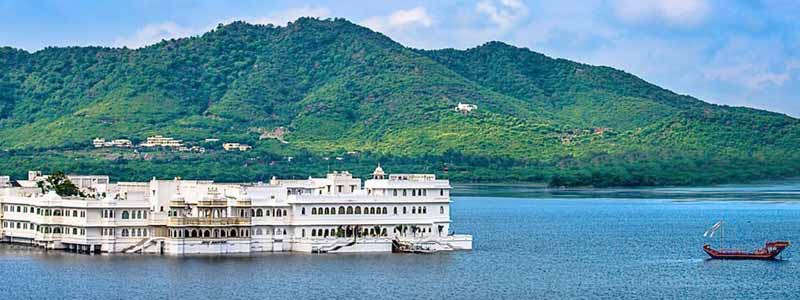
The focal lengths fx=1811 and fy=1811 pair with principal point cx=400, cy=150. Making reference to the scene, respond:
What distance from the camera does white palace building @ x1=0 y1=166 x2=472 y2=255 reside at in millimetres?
71625

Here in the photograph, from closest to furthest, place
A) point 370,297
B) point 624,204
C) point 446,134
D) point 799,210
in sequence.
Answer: point 370,297 → point 799,210 → point 624,204 → point 446,134

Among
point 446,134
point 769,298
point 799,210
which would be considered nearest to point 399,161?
point 446,134

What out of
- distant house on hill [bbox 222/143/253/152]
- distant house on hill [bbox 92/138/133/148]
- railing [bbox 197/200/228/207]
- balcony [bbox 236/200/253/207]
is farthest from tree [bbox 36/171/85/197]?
distant house on hill [bbox 222/143/253/152]

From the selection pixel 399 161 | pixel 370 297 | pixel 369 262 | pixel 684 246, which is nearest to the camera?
pixel 370 297

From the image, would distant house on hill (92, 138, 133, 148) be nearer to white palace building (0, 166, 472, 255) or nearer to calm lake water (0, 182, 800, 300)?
calm lake water (0, 182, 800, 300)

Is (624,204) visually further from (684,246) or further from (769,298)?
(769,298)

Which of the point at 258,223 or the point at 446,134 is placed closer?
the point at 258,223

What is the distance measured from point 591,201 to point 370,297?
9131 centimetres

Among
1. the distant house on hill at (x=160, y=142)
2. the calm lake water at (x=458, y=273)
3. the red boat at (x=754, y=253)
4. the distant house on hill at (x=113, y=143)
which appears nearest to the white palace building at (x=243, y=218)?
the calm lake water at (x=458, y=273)

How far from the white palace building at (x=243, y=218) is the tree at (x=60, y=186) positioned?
2613mm

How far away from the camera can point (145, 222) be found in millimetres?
71938

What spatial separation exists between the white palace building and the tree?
8.57 ft

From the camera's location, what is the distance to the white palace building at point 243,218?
235ft

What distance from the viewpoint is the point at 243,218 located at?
72.2 metres
